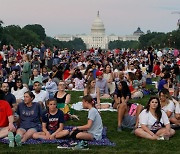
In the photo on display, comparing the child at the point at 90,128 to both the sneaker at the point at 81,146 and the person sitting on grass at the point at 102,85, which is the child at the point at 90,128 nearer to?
the sneaker at the point at 81,146

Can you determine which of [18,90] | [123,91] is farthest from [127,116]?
[18,90]

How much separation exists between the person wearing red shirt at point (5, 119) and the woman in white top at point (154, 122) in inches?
113

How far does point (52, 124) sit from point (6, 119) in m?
1.00

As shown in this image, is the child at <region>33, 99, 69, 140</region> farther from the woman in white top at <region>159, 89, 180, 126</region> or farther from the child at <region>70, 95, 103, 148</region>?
the woman in white top at <region>159, 89, 180, 126</region>

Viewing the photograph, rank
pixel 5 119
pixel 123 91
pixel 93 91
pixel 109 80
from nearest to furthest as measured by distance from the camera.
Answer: pixel 5 119 < pixel 123 91 < pixel 93 91 < pixel 109 80

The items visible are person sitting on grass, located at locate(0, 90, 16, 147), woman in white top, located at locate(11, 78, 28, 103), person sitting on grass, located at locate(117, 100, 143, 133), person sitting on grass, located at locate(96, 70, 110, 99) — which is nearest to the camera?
person sitting on grass, located at locate(0, 90, 16, 147)

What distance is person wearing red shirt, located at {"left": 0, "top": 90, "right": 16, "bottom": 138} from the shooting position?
1021cm

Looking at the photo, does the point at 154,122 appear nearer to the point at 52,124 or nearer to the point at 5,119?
the point at 52,124

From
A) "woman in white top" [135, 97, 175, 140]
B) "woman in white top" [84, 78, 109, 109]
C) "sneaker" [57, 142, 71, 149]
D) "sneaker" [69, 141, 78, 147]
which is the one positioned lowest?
"sneaker" [57, 142, 71, 149]

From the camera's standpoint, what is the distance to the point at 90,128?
10586 mm

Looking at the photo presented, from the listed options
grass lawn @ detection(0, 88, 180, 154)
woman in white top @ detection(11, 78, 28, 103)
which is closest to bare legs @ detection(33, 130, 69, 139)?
grass lawn @ detection(0, 88, 180, 154)

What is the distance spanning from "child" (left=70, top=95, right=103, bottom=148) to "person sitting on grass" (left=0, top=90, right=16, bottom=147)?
1.30 m

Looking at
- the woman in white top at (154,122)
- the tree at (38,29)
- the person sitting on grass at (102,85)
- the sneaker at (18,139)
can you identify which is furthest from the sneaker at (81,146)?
the tree at (38,29)

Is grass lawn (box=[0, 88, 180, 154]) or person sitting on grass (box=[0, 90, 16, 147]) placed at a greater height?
person sitting on grass (box=[0, 90, 16, 147])
